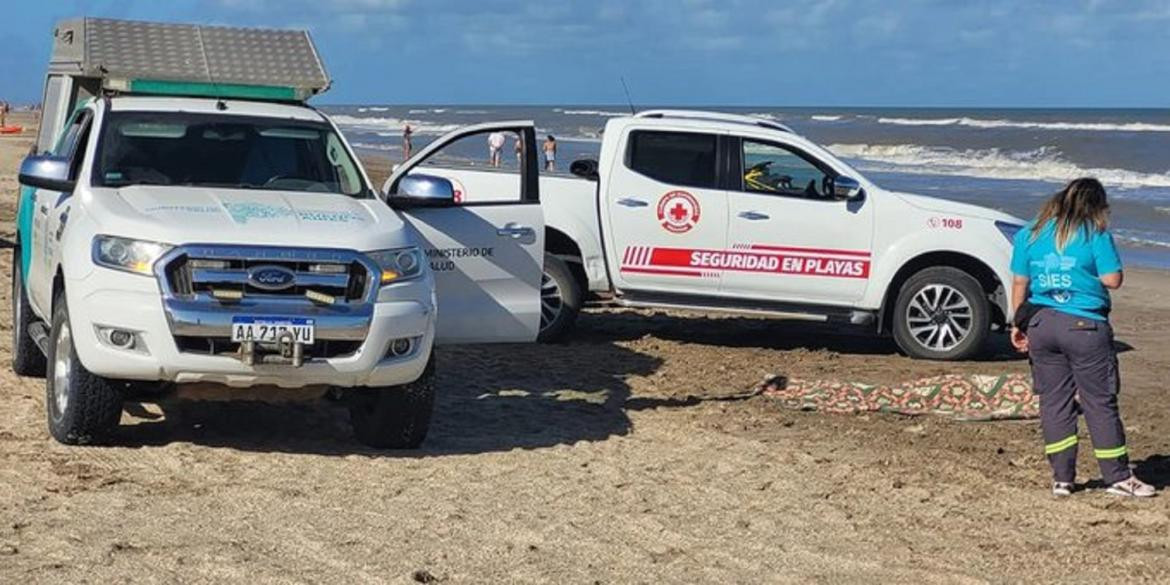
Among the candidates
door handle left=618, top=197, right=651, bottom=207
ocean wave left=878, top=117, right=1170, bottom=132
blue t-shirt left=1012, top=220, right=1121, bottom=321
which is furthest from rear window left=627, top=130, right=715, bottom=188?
ocean wave left=878, top=117, right=1170, bottom=132

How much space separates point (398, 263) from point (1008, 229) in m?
6.23

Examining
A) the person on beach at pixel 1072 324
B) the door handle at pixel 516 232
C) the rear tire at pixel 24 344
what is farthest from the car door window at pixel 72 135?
the person on beach at pixel 1072 324

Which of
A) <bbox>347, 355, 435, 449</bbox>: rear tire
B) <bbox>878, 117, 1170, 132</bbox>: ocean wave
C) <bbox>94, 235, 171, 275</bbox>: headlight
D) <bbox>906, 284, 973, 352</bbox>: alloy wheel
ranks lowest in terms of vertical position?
<bbox>878, 117, 1170, 132</bbox>: ocean wave

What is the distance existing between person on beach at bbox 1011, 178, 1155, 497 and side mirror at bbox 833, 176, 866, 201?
4.29 meters

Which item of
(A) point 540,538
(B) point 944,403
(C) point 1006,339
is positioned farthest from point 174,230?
(C) point 1006,339

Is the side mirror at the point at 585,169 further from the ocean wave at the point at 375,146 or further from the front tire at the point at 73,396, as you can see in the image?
the ocean wave at the point at 375,146

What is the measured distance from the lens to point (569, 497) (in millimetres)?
7023

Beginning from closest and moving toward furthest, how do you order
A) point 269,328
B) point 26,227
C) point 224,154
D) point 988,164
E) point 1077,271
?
1. point 269,328
2. point 1077,271
3. point 224,154
4. point 26,227
5. point 988,164

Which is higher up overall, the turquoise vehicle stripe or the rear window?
the rear window

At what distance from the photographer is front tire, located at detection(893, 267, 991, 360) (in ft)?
38.3

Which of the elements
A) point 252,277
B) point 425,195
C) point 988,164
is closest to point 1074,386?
point 425,195

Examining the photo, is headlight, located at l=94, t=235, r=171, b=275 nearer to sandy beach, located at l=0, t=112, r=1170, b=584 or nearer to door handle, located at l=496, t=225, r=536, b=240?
sandy beach, located at l=0, t=112, r=1170, b=584

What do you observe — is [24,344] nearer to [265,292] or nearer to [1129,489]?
[265,292]

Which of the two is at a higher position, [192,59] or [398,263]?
[192,59]
